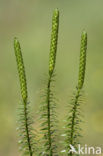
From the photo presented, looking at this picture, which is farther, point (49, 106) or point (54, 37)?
point (49, 106)

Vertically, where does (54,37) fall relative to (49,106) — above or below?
above

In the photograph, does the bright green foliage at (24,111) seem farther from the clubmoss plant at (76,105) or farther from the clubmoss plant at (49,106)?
the clubmoss plant at (76,105)

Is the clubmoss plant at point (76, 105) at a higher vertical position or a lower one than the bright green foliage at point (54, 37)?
lower

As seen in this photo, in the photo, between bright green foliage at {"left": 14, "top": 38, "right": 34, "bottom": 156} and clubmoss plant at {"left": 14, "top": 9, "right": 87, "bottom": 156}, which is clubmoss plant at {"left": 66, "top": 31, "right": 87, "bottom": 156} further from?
bright green foliage at {"left": 14, "top": 38, "right": 34, "bottom": 156}

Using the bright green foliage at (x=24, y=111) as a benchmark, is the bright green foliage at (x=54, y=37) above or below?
above

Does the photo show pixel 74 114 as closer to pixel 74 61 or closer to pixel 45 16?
pixel 74 61

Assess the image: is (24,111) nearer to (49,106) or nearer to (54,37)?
(49,106)

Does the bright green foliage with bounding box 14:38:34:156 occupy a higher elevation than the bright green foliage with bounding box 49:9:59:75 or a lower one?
lower

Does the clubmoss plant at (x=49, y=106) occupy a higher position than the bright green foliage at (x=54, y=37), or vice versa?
the bright green foliage at (x=54, y=37)

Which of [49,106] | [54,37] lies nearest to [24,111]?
[49,106]

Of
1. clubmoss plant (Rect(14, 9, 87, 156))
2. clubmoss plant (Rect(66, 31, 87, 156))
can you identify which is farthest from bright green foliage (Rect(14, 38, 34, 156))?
clubmoss plant (Rect(66, 31, 87, 156))

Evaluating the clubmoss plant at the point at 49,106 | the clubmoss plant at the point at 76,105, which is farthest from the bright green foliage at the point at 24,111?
the clubmoss plant at the point at 76,105

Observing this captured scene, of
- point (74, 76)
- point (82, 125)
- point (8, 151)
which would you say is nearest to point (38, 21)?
point (74, 76)
